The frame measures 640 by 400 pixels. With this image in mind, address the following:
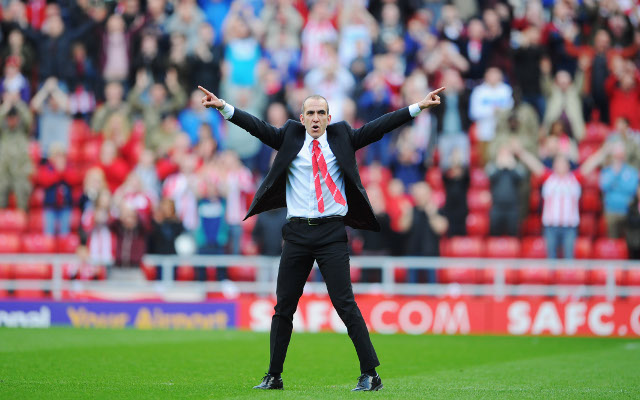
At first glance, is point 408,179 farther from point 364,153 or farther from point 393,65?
point 393,65

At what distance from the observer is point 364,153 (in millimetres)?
20156

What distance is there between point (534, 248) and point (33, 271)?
29.9ft

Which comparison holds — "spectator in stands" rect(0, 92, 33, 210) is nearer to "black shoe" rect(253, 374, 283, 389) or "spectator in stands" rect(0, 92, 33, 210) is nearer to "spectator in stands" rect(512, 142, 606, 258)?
"spectator in stands" rect(512, 142, 606, 258)

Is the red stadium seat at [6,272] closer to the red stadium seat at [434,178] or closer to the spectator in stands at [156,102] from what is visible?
the spectator in stands at [156,102]

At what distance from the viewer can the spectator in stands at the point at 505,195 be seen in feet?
62.0

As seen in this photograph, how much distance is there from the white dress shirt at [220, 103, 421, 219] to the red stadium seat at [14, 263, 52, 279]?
38.8ft

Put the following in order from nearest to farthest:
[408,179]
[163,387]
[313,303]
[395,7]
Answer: [163,387] → [313,303] → [408,179] → [395,7]

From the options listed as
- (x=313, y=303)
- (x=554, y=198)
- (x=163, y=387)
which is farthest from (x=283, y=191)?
(x=554, y=198)

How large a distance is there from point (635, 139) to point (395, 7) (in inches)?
214

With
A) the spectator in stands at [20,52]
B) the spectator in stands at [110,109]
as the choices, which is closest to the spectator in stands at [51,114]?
the spectator in stands at [110,109]

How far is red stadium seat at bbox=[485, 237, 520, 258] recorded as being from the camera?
61.8ft

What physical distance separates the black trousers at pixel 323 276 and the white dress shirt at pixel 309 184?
0.11 meters

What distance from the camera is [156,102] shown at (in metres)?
21.4

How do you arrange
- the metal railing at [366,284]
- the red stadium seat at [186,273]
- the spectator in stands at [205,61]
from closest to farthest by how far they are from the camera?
the metal railing at [366,284]
the red stadium seat at [186,273]
the spectator in stands at [205,61]
